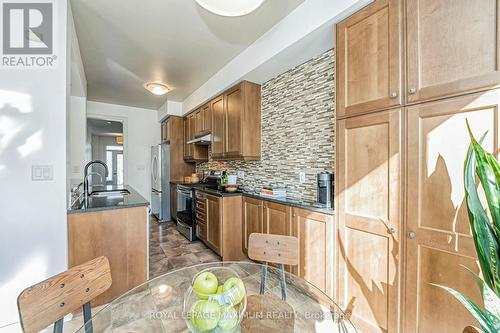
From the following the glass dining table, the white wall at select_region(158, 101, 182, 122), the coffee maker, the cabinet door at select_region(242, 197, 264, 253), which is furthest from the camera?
the white wall at select_region(158, 101, 182, 122)

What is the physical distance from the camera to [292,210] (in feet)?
7.02

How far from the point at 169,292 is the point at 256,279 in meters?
0.70

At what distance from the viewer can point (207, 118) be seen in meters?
3.98

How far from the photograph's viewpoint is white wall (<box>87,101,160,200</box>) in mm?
5275

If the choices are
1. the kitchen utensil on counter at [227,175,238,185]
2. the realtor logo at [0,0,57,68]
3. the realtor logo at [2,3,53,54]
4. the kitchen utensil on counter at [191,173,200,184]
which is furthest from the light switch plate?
the kitchen utensil on counter at [191,173,200,184]

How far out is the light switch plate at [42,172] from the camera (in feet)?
5.37

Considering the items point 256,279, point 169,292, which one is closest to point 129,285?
point 169,292

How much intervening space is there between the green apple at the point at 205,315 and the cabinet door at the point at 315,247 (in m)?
1.34

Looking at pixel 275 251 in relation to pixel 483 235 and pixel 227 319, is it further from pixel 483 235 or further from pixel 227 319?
pixel 483 235

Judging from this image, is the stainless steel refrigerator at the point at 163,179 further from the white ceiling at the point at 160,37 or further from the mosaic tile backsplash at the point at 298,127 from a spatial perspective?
the mosaic tile backsplash at the point at 298,127

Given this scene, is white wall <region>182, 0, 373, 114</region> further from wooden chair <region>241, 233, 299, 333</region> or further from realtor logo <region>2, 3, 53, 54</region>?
realtor logo <region>2, 3, 53, 54</region>

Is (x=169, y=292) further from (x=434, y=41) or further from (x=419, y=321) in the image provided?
(x=434, y=41)

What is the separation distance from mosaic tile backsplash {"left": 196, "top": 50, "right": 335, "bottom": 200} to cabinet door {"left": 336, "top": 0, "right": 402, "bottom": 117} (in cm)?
44

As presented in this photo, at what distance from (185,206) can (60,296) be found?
3.23 meters
